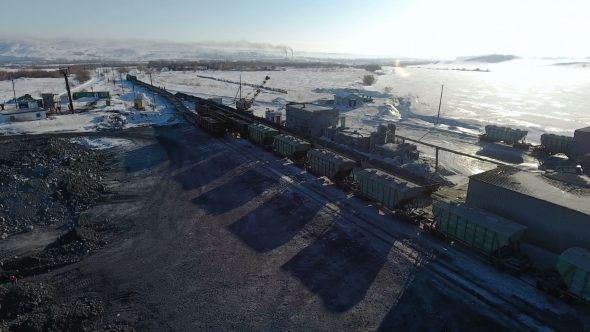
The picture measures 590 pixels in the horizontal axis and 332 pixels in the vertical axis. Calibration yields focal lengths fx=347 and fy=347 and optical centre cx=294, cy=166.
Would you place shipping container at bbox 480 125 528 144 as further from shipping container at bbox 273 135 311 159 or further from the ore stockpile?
the ore stockpile

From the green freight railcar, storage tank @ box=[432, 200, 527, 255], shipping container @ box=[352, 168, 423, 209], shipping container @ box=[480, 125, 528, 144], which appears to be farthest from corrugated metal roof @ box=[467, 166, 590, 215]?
the green freight railcar

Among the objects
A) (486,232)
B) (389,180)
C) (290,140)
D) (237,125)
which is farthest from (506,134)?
(237,125)

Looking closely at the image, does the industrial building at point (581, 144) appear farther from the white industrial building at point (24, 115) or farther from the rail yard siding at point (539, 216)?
the white industrial building at point (24, 115)

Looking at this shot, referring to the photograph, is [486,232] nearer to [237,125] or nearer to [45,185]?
[45,185]

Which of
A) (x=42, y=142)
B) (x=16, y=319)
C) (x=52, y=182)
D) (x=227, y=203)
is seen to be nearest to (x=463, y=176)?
(x=227, y=203)

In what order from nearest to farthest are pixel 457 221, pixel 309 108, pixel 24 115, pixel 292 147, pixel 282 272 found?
pixel 282 272
pixel 457 221
pixel 292 147
pixel 309 108
pixel 24 115

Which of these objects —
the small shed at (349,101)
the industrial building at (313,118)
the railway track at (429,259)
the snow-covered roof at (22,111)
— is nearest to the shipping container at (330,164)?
the railway track at (429,259)

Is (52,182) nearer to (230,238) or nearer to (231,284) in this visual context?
(230,238)
